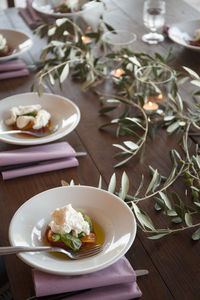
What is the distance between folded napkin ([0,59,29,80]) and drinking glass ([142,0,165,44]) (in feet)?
2.09

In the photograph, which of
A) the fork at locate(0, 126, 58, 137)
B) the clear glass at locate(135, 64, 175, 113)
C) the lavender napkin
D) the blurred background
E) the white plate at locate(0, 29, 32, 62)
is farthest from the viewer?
the blurred background

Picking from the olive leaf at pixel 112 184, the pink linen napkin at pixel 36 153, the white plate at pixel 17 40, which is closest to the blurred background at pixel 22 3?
the white plate at pixel 17 40

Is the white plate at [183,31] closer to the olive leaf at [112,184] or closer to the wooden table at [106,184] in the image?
the wooden table at [106,184]

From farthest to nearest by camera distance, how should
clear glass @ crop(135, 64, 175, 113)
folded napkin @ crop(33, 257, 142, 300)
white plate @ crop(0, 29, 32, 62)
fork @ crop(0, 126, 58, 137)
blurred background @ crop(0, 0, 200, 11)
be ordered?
1. blurred background @ crop(0, 0, 200, 11)
2. white plate @ crop(0, 29, 32, 62)
3. clear glass @ crop(135, 64, 175, 113)
4. fork @ crop(0, 126, 58, 137)
5. folded napkin @ crop(33, 257, 142, 300)

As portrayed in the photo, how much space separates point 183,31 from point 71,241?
1530mm

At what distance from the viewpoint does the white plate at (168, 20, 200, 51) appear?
2.19m

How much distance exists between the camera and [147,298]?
0.97 metres

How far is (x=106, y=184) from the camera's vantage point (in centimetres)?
132

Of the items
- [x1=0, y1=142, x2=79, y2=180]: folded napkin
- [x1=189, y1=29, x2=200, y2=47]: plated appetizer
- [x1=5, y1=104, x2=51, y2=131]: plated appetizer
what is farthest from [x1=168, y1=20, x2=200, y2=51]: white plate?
[x1=0, y1=142, x2=79, y2=180]: folded napkin

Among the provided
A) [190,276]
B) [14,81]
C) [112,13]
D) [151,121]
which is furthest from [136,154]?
[112,13]

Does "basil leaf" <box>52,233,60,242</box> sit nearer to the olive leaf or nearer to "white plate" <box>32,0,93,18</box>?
the olive leaf

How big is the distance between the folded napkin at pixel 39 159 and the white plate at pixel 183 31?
1.03m

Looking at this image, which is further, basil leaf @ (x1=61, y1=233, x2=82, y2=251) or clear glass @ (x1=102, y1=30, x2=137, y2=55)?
clear glass @ (x1=102, y1=30, x2=137, y2=55)

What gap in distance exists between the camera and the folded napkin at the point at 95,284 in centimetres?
96
